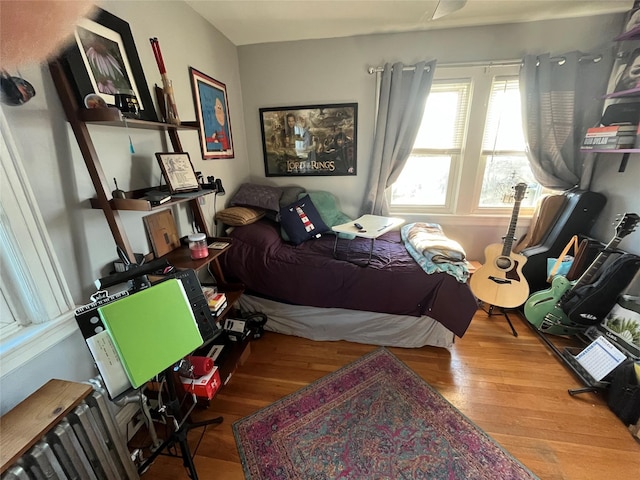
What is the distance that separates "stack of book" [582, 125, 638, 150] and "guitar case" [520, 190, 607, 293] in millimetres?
360

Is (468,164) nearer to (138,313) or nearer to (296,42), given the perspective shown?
(296,42)

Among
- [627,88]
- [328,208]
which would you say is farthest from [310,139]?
[627,88]

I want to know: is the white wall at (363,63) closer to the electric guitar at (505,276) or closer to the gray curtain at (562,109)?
the gray curtain at (562,109)

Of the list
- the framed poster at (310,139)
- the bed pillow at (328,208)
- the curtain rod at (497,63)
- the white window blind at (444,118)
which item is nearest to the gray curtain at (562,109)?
the curtain rod at (497,63)

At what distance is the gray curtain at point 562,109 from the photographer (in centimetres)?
216

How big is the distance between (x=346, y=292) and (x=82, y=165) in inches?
63.7

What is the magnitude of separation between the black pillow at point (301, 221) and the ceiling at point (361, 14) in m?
1.41

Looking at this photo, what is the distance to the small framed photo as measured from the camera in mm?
1406

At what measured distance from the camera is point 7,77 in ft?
2.74

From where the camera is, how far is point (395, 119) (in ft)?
8.07

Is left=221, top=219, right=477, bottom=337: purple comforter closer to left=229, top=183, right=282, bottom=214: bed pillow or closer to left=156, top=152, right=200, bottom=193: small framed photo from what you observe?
left=229, top=183, right=282, bottom=214: bed pillow

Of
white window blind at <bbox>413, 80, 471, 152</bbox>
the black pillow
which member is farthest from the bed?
white window blind at <bbox>413, 80, 471, 152</bbox>

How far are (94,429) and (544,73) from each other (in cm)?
352

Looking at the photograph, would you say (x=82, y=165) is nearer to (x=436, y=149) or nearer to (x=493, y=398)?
(x=493, y=398)
